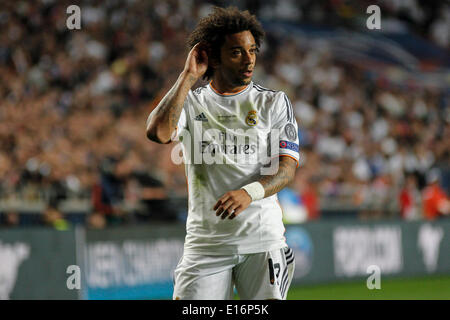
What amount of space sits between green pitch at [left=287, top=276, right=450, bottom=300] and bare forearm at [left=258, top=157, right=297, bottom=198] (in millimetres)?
6812

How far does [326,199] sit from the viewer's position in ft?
48.8

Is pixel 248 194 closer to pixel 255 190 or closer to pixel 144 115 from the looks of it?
pixel 255 190

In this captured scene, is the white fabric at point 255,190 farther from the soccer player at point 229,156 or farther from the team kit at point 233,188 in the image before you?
the team kit at point 233,188

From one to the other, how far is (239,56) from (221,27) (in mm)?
210

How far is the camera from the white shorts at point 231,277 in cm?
393

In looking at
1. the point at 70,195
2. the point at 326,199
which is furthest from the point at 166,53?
the point at 70,195

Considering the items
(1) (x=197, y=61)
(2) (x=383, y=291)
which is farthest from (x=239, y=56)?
(2) (x=383, y=291)

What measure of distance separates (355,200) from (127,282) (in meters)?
6.45

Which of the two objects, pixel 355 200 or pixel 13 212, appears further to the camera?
pixel 355 200

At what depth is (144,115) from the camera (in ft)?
46.0

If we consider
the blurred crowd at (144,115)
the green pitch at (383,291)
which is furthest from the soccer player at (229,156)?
the green pitch at (383,291)

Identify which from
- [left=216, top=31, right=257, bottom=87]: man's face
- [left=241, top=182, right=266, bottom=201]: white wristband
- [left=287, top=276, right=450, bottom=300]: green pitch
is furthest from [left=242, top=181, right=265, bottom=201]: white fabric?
[left=287, top=276, right=450, bottom=300]: green pitch
